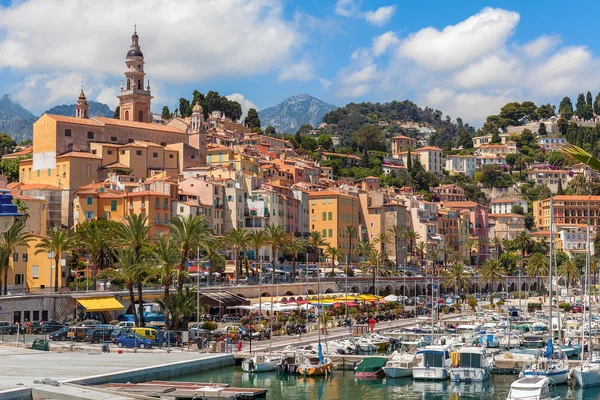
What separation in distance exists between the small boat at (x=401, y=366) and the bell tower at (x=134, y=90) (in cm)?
9568

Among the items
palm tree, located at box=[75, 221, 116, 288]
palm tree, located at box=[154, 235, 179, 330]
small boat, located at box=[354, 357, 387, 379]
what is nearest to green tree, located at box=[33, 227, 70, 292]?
palm tree, located at box=[75, 221, 116, 288]

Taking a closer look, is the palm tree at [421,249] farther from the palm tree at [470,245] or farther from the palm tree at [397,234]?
the palm tree at [470,245]

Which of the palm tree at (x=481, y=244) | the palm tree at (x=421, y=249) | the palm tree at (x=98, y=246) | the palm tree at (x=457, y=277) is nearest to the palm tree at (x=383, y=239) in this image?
the palm tree at (x=421, y=249)

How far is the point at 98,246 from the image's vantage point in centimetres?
7019

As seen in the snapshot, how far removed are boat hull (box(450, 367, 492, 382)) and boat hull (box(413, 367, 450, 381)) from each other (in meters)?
0.53

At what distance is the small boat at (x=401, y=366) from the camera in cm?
4672

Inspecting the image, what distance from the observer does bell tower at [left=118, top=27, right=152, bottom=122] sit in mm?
135125

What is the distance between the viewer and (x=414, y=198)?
484 feet

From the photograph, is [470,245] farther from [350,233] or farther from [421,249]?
[350,233]

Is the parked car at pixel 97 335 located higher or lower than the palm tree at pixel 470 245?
lower

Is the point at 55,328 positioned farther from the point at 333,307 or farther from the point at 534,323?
the point at 534,323

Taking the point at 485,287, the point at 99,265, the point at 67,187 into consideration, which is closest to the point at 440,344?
the point at 99,265

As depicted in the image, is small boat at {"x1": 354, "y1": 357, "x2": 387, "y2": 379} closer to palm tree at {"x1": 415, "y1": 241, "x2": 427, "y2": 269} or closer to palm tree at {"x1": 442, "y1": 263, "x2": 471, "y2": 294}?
palm tree at {"x1": 442, "y1": 263, "x2": 471, "y2": 294}

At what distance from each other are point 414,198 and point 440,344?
9699 centimetres
